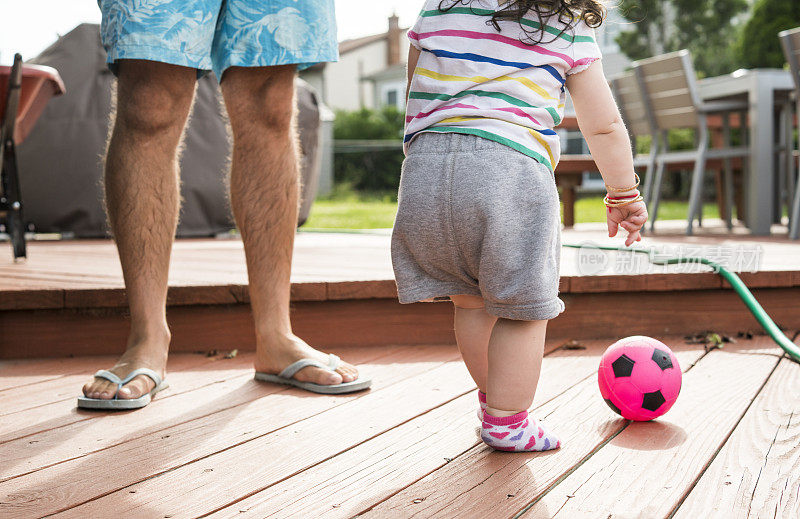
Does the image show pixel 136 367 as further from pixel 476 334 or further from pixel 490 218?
pixel 490 218

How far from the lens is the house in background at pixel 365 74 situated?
26297 millimetres

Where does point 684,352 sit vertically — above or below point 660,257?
below

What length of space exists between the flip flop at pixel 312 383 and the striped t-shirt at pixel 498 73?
654 millimetres

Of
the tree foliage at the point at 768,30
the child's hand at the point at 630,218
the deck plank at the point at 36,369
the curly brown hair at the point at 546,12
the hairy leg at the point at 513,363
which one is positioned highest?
the tree foliage at the point at 768,30

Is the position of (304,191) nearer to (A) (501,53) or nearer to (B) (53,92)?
(B) (53,92)

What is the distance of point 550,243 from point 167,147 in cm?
94

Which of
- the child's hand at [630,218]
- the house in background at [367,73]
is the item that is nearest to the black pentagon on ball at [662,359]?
the child's hand at [630,218]

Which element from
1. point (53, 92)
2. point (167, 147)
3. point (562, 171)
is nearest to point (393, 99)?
point (562, 171)

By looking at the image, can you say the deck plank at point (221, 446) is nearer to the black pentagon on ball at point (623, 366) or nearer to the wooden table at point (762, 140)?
the black pentagon on ball at point (623, 366)

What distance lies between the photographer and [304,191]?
559 cm

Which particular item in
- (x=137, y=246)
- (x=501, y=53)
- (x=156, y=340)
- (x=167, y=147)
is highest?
(x=501, y=53)

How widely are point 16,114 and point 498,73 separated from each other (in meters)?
2.48

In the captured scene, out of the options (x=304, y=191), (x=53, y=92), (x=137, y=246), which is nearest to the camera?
(x=137, y=246)

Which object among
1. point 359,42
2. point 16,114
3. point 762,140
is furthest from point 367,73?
point 16,114
